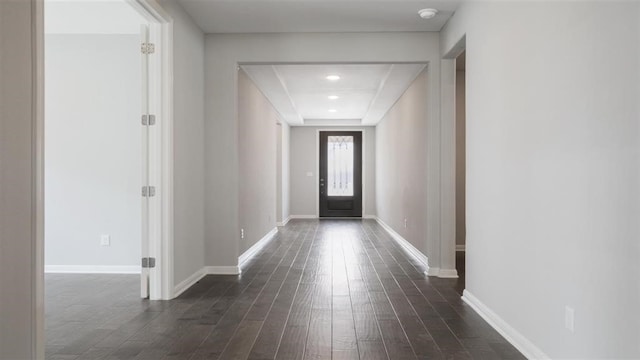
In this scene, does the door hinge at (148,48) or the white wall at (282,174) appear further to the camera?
the white wall at (282,174)

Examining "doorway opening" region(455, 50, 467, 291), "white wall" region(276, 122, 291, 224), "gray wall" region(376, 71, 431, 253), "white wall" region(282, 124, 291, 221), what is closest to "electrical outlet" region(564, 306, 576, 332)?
"gray wall" region(376, 71, 431, 253)

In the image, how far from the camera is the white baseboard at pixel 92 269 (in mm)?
4629

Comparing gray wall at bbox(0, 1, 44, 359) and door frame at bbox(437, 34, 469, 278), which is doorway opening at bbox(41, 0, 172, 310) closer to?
gray wall at bbox(0, 1, 44, 359)

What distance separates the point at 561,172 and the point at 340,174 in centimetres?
902

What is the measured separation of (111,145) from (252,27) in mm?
1982

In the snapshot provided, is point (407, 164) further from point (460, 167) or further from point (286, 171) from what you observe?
point (286, 171)

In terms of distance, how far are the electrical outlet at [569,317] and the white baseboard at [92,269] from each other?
404 cm

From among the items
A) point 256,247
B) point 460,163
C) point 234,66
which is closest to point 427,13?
point 234,66

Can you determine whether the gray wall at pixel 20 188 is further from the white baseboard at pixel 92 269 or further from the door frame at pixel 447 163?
the door frame at pixel 447 163

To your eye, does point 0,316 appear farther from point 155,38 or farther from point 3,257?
point 155,38

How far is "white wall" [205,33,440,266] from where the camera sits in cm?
445

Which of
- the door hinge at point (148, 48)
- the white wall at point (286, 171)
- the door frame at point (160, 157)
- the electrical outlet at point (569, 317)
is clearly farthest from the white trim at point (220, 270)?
the white wall at point (286, 171)

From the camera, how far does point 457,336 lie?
274cm

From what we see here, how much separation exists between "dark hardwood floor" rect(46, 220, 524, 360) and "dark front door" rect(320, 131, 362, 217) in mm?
6118
